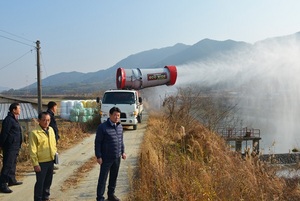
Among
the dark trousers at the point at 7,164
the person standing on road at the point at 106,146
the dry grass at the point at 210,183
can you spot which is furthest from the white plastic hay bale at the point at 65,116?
the person standing on road at the point at 106,146

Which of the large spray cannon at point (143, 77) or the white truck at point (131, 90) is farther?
the large spray cannon at point (143, 77)

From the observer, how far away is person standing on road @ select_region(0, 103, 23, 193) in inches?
273

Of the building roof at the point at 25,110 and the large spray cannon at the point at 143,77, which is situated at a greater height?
the large spray cannon at the point at 143,77

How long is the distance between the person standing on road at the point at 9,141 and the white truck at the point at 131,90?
935 cm

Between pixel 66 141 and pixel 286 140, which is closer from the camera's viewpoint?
pixel 66 141

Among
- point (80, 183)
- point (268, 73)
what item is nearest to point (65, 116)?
point (80, 183)

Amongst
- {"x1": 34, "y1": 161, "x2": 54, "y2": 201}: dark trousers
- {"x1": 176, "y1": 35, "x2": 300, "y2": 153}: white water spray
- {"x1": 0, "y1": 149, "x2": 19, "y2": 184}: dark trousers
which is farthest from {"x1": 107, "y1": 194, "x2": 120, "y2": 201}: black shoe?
{"x1": 176, "y1": 35, "x2": 300, "y2": 153}: white water spray

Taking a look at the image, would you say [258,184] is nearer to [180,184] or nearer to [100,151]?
[180,184]

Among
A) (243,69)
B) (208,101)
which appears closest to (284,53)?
(243,69)

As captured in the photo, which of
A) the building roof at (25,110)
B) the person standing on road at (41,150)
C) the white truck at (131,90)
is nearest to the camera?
the person standing on road at (41,150)

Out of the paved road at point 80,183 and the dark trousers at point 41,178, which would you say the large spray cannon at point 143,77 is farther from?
the dark trousers at point 41,178

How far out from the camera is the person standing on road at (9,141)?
6.95 meters

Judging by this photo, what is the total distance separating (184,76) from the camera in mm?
35438

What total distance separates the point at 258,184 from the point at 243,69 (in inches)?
1520
